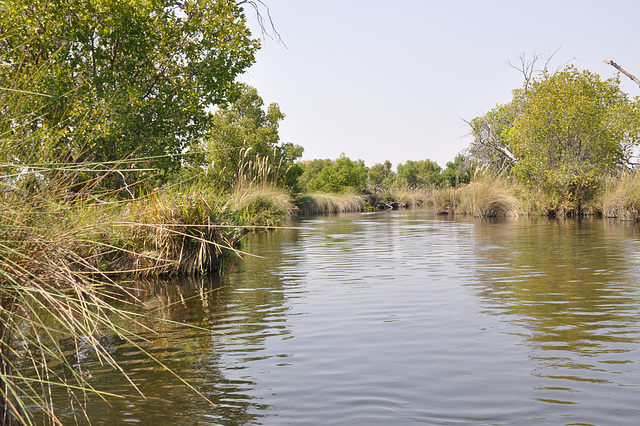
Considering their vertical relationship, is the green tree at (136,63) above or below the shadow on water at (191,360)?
above

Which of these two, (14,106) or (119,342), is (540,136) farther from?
(14,106)

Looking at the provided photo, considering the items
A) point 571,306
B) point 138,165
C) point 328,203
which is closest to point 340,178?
point 328,203

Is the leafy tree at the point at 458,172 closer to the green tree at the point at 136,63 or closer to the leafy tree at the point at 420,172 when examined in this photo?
the leafy tree at the point at 420,172

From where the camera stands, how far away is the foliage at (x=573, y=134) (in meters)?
27.7

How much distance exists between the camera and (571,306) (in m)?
7.22

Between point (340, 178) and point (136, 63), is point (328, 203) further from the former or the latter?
point (136, 63)

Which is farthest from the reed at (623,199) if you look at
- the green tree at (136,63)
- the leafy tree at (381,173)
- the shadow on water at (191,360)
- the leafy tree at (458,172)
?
the leafy tree at (381,173)

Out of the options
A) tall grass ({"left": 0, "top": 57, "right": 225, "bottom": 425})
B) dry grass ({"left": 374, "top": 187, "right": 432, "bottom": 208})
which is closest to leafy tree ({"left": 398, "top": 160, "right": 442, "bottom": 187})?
dry grass ({"left": 374, "top": 187, "right": 432, "bottom": 208})

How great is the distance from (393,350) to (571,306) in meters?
2.92

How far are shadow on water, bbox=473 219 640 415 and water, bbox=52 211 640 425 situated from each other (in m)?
0.02

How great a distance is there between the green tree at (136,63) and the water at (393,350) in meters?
5.51

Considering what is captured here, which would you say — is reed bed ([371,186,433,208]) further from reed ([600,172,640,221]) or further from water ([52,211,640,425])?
water ([52,211,640,425])

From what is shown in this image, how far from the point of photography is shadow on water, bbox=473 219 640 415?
452 centimetres

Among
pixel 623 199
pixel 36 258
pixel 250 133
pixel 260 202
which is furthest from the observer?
pixel 250 133
